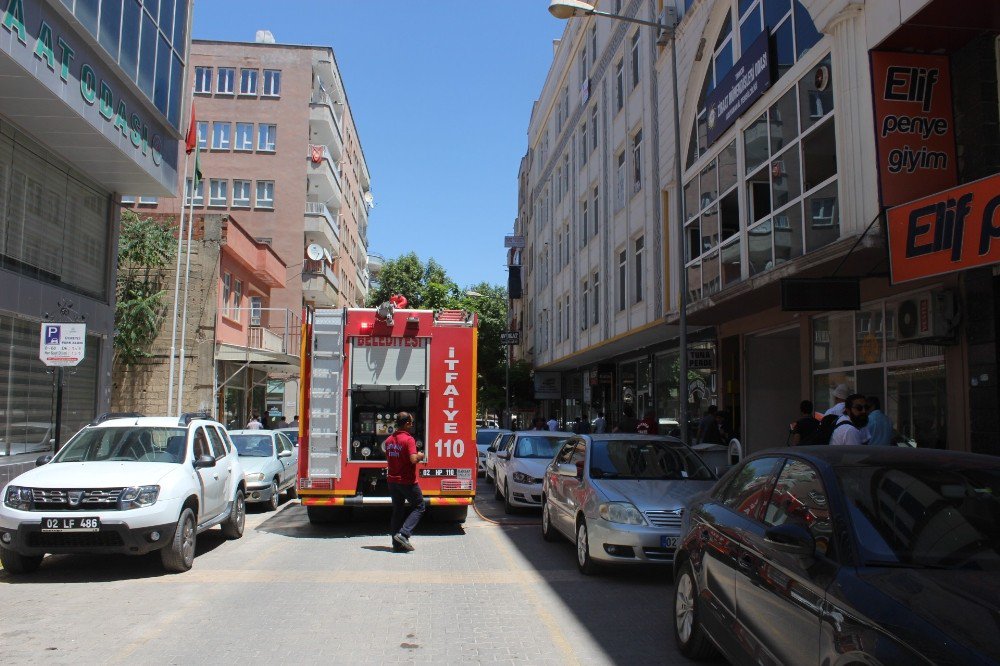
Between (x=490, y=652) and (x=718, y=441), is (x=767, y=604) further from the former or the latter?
(x=718, y=441)

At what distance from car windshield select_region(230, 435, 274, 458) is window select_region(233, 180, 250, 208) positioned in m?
26.4

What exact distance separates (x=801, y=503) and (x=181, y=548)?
6.58 m

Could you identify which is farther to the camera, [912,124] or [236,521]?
[236,521]

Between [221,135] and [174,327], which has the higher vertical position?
[221,135]

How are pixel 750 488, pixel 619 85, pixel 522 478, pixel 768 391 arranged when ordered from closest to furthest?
pixel 750 488 → pixel 522 478 → pixel 768 391 → pixel 619 85

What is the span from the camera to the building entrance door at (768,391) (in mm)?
16719

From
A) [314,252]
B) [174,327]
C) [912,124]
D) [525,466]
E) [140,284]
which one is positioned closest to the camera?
[912,124]

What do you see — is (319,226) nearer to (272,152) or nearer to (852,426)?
(272,152)

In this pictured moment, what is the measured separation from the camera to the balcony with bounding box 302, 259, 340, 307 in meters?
39.3

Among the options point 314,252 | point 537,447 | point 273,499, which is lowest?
point 273,499

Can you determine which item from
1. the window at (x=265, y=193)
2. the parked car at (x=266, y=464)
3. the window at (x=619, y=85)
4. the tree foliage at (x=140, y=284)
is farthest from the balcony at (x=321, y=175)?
the parked car at (x=266, y=464)

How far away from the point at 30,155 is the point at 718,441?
46.6 feet

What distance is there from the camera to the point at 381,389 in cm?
1188

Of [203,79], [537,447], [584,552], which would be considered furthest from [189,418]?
[203,79]
